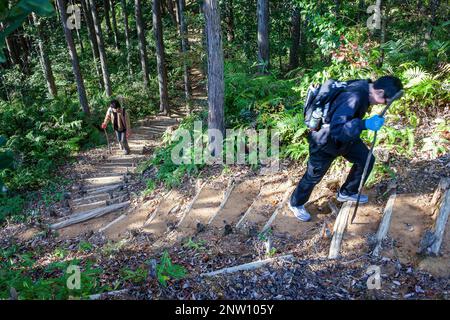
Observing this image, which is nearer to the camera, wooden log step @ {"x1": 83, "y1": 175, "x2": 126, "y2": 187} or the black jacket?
the black jacket

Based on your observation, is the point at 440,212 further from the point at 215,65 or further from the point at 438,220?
the point at 215,65

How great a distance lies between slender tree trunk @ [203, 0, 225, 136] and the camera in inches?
284

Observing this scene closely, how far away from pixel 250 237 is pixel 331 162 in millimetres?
1747

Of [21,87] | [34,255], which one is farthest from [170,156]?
[21,87]

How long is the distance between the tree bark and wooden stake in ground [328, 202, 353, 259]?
12.7m

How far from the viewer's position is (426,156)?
606cm

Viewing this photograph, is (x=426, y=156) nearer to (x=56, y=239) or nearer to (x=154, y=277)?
(x=154, y=277)

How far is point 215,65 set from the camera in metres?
7.66

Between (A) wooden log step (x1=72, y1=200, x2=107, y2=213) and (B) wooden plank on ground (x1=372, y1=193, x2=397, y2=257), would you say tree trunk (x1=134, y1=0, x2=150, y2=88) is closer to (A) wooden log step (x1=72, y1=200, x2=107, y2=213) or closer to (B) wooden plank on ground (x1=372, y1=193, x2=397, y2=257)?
(A) wooden log step (x1=72, y1=200, x2=107, y2=213)

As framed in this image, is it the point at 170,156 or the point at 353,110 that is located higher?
the point at 353,110

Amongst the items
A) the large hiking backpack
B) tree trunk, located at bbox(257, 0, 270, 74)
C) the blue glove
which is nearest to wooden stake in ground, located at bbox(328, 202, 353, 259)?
the large hiking backpack

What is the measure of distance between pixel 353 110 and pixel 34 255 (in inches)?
267

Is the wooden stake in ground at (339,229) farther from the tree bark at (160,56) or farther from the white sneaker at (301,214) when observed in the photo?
the tree bark at (160,56)
